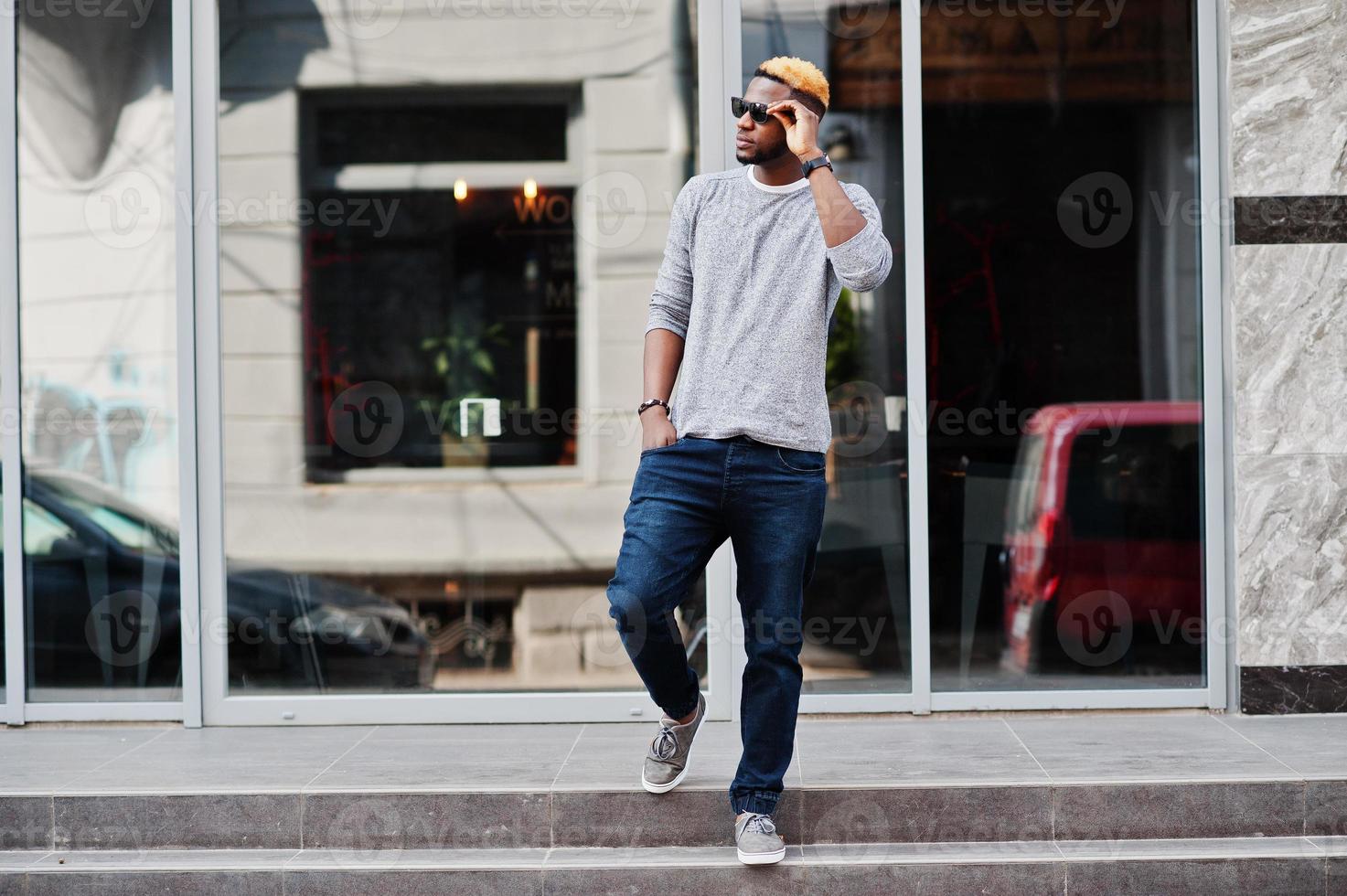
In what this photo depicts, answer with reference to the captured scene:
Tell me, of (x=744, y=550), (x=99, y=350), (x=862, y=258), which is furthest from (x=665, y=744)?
(x=99, y=350)

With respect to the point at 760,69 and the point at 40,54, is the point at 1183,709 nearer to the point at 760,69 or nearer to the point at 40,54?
the point at 760,69

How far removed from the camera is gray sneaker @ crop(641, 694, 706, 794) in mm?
3445

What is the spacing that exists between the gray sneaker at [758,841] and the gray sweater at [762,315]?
1.01 m

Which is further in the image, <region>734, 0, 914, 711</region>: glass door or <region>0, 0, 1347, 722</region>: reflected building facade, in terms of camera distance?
<region>734, 0, 914, 711</region>: glass door

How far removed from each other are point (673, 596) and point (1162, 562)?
8.12ft

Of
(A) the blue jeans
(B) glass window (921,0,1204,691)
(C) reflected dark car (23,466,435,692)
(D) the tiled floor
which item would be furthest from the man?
(C) reflected dark car (23,466,435,692)

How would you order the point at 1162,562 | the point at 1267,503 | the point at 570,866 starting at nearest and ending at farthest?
the point at 570,866 < the point at 1267,503 < the point at 1162,562

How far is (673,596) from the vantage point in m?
3.14

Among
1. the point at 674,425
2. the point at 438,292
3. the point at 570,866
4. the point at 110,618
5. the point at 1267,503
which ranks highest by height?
the point at 438,292

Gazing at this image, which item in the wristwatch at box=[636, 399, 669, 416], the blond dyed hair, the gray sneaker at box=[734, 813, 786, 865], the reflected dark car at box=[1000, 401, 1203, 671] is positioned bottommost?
the gray sneaker at box=[734, 813, 786, 865]

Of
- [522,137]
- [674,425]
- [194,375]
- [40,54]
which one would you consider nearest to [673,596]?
[674,425]

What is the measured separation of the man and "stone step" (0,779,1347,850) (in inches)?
13.1

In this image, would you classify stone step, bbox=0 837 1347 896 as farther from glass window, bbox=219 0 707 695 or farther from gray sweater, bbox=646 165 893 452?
glass window, bbox=219 0 707 695

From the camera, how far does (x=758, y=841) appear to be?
3.26 meters
